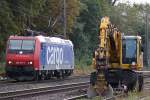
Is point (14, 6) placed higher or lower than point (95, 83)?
higher

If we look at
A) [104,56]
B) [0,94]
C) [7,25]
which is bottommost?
[0,94]

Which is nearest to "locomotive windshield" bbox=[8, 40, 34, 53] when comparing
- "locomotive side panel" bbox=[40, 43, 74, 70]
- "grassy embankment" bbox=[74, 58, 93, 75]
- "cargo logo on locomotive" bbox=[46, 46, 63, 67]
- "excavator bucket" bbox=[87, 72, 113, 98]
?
"locomotive side panel" bbox=[40, 43, 74, 70]

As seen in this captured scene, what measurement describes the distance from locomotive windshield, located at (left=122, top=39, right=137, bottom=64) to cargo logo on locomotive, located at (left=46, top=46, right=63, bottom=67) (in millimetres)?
13141

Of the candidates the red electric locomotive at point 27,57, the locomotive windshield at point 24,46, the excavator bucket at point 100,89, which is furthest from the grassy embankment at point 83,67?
the excavator bucket at point 100,89

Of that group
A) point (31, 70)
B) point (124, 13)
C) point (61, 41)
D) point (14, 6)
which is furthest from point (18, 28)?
point (124, 13)

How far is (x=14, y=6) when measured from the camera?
50062mm

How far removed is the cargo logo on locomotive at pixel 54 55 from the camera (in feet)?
134

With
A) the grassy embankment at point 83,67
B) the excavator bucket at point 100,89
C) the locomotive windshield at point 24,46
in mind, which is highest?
the locomotive windshield at point 24,46

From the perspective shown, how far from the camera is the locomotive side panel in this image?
39291mm

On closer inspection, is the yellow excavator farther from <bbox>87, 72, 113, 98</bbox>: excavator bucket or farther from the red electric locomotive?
the red electric locomotive

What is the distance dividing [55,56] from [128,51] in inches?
607

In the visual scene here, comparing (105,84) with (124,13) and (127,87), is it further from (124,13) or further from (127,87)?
(124,13)

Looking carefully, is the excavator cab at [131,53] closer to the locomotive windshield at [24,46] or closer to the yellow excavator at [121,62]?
the yellow excavator at [121,62]

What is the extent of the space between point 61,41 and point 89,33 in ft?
116
